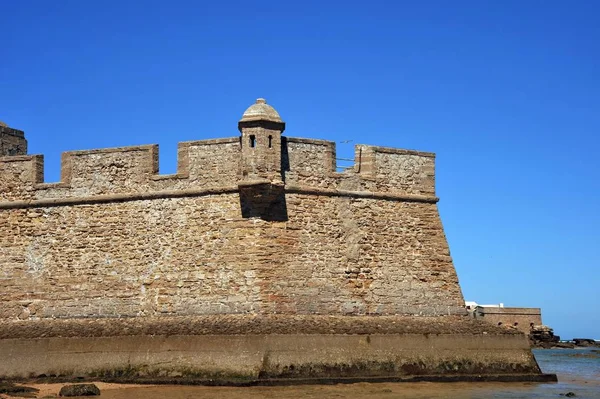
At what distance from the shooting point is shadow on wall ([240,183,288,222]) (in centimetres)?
2205

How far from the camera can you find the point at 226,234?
22312 millimetres

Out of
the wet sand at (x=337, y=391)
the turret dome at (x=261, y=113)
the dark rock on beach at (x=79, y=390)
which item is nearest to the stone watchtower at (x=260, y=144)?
the turret dome at (x=261, y=113)

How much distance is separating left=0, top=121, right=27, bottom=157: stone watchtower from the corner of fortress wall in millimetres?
1629

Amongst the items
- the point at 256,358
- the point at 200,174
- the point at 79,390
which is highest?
the point at 200,174

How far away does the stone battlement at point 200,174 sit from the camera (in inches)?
900

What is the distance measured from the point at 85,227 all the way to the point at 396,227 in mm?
7385

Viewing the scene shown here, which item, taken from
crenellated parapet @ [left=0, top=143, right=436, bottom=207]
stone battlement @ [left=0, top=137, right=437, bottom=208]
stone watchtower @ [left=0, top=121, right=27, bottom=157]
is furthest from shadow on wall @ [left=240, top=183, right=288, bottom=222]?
stone watchtower @ [left=0, top=121, right=27, bottom=157]

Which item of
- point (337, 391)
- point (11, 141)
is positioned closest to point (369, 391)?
point (337, 391)

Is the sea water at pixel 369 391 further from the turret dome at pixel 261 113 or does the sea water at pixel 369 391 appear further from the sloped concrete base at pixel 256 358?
the turret dome at pixel 261 113

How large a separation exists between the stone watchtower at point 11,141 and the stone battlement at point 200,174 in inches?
62.6

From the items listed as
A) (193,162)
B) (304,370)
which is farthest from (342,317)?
(193,162)

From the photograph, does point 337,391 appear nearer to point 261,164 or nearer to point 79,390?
point 79,390

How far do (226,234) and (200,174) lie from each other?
1.61 meters

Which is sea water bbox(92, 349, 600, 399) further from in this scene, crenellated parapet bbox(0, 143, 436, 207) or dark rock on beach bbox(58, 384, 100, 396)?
crenellated parapet bbox(0, 143, 436, 207)
